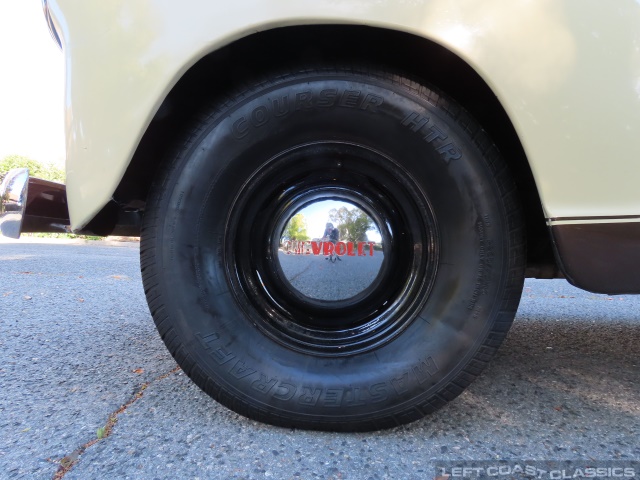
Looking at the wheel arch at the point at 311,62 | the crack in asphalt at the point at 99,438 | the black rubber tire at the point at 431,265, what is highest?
the wheel arch at the point at 311,62

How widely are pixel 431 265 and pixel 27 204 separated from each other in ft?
4.55

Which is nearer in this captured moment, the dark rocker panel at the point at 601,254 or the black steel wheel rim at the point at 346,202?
the dark rocker panel at the point at 601,254

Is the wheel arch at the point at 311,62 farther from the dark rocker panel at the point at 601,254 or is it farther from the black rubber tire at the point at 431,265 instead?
the dark rocker panel at the point at 601,254

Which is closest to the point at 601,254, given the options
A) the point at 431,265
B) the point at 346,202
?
the point at 431,265

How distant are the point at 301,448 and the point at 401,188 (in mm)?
819

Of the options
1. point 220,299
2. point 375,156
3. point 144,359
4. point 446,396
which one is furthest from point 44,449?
point 375,156

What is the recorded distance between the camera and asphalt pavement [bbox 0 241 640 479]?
3.56ft

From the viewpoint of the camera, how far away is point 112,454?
3.64 feet

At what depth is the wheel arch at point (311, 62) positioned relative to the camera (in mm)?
1196

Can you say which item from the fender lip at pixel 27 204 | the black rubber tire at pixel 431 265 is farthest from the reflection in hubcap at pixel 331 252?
the fender lip at pixel 27 204

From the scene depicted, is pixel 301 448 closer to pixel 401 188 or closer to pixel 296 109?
pixel 401 188

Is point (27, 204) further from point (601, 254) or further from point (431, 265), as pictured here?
point (601, 254)

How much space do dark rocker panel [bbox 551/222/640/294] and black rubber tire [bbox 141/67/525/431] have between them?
0.12m

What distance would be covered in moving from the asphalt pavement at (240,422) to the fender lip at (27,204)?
1.91ft
